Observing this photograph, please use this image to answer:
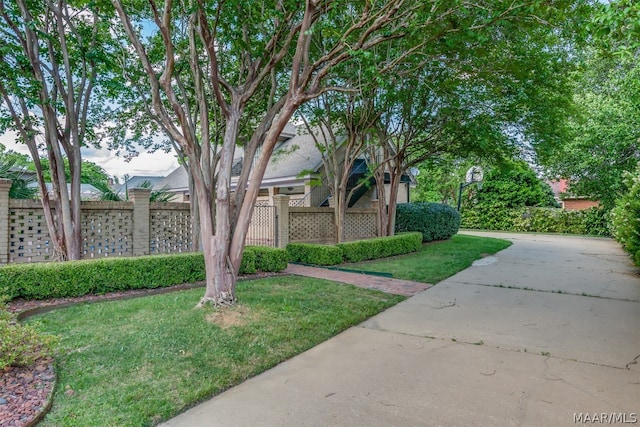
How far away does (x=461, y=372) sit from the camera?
3.40 metres

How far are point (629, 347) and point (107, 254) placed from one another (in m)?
8.86

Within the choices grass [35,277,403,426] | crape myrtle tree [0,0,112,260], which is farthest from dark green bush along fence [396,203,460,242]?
crape myrtle tree [0,0,112,260]

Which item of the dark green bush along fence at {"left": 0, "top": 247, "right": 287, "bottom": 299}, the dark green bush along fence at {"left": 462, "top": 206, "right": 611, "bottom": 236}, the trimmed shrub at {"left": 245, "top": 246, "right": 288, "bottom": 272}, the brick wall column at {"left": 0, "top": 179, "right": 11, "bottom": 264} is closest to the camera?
the dark green bush along fence at {"left": 0, "top": 247, "right": 287, "bottom": 299}

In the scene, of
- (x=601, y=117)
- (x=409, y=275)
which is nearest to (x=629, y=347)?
(x=409, y=275)

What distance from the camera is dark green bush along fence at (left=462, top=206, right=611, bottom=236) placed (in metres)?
20.7

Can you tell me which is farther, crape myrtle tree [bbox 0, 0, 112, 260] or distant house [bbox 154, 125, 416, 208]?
distant house [bbox 154, 125, 416, 208]

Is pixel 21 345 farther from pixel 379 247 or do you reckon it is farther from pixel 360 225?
pixel 360 225

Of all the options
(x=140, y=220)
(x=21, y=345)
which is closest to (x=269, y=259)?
(x=140, y=220)

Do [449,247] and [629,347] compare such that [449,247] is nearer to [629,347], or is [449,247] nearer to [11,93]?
[629,347]

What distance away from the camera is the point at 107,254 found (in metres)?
7.93

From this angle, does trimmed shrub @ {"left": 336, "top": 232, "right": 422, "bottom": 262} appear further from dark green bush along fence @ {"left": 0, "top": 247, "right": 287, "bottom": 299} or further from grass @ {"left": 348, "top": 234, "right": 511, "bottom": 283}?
dark green bush along fence @ {"left": 0, "top": 247, "right": 287, "bottom": 299}

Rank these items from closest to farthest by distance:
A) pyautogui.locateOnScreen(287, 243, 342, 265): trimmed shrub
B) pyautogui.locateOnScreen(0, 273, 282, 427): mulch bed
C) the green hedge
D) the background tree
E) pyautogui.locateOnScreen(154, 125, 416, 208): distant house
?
pyautogui.locateOnScreen(0, 273, 282, 427): mulch bed → the green hedge → pyautogui.locateOnScreen(287, 243, 342, 265): trimmed shrub → pyautogui.locateOnScreen(154, 125, 416, 208): distant house → the background tree

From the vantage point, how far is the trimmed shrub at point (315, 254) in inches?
375

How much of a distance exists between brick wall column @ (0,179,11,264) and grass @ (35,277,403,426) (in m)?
2.68
